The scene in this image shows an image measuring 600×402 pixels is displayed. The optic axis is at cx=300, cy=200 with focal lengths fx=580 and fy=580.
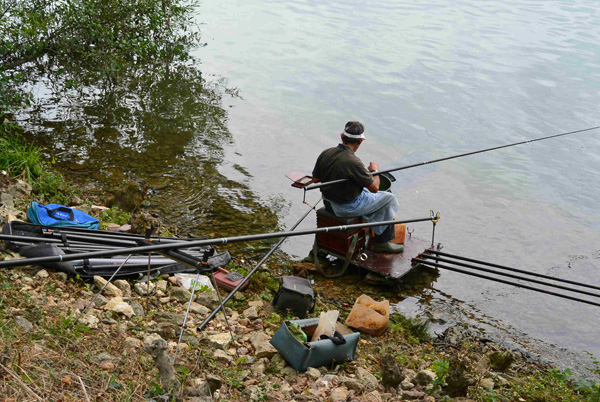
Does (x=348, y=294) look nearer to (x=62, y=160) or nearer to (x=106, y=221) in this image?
(x=106, y=221)

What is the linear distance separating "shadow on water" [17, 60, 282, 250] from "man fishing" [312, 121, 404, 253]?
1641 mm

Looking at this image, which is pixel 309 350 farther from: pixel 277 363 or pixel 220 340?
pixel 220 340

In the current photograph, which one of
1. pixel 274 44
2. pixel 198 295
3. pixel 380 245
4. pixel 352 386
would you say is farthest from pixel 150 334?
pixel 274 44

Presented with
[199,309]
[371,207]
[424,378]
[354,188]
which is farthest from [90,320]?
[371,207]

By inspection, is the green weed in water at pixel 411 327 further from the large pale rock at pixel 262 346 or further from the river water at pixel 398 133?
the large pale rock at pixel 262 346

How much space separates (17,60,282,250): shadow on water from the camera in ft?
28.1

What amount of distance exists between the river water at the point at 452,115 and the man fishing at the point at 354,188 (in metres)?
1.17

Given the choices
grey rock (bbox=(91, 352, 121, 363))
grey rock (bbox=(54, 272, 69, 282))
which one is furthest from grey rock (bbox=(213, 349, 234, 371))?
grey rock (bbox=(54, 272, 69, 282))

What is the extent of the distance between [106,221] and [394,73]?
11.8 metres

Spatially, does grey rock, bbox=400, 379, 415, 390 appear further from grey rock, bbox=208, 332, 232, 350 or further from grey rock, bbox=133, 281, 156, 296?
grey rock, bbox=133, 281, 156, 296

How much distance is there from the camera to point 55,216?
6402 millimetres

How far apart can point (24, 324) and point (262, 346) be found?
181cm

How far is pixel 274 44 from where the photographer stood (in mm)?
19188

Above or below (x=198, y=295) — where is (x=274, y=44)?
above
